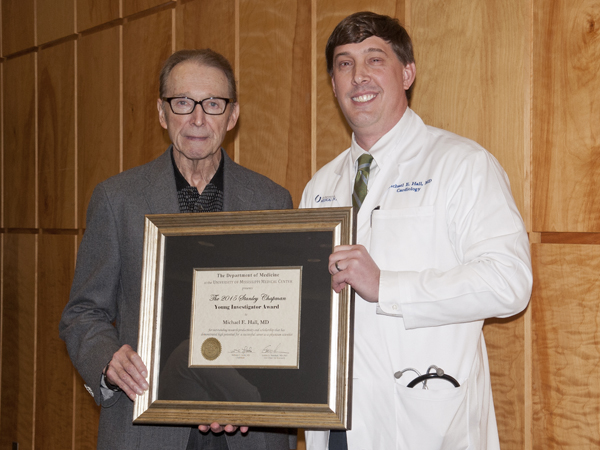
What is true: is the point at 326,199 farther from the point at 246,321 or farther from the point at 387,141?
the point at 246,321

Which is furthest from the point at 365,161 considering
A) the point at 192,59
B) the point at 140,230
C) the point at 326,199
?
the point at 140,230

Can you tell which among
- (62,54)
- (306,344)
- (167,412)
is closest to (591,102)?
(306,344)

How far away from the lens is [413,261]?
1.95 meters

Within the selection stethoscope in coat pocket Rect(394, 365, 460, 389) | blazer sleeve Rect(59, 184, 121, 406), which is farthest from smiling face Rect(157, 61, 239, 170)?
stethoscope in coat pocket Rect(394, 365, 460, 389)

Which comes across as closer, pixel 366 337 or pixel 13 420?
pixel 366 337

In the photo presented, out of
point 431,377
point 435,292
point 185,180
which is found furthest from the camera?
point 185,180

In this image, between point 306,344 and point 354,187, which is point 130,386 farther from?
point 354,187

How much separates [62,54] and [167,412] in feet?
12.3

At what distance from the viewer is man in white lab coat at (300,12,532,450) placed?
70.4 inches

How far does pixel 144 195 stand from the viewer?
2164 mm

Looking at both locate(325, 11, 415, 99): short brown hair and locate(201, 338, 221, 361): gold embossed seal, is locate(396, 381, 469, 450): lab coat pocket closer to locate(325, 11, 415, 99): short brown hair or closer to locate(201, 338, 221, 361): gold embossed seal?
locate(201, 338, 221, 361): gold embossed seal

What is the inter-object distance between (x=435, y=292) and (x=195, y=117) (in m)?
1.09

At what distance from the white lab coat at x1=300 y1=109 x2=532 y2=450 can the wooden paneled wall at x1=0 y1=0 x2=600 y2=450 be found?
1.43ft

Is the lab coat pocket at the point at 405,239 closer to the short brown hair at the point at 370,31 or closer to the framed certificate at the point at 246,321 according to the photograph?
the framed certificate at the point at 246,321
